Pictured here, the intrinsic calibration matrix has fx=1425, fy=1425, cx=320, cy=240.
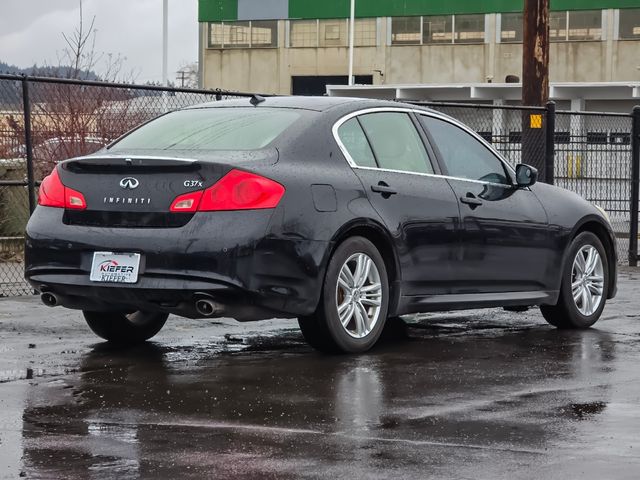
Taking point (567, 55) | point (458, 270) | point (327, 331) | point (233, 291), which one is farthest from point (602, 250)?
point (567, 55)

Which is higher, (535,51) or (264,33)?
(264,33)

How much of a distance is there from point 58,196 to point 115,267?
2.21 ft

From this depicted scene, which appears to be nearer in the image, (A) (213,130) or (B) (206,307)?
(B) (206,307)

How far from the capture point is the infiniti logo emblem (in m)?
7.95

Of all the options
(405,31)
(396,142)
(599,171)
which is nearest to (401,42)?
(405,31)

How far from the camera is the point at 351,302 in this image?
8.34 m

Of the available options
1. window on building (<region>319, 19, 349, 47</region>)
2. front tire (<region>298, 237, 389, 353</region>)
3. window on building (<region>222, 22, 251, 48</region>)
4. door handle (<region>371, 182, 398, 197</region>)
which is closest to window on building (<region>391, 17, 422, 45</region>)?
window on building (<region>319, 19, 349, 47</region>)

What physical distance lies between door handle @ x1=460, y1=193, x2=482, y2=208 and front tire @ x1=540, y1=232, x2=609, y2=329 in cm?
111

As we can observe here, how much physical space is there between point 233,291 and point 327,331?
0.76 m

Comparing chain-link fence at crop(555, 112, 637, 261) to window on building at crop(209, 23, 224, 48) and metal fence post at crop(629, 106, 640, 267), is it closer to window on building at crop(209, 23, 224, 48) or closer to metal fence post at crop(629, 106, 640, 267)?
metal fence post at crop(629, 106, 640, 267)

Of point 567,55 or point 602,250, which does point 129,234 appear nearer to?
point 602,250

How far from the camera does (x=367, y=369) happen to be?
7.93m

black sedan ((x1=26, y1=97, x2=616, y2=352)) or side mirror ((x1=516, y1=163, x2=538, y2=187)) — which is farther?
side mirror ((x1=516, y1=163, x2=538, y2=187))

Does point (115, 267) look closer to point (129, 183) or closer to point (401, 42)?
point (129, 183)
